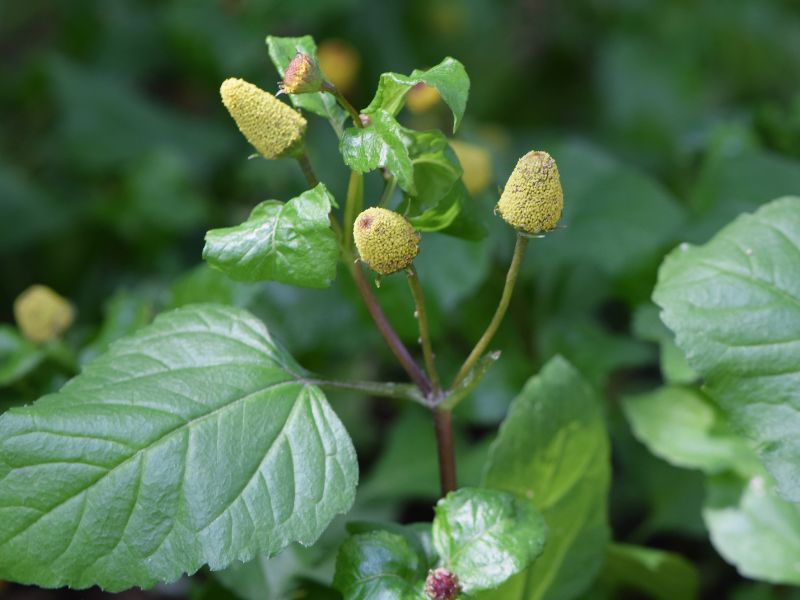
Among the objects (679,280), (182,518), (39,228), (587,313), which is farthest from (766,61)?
(182,518)

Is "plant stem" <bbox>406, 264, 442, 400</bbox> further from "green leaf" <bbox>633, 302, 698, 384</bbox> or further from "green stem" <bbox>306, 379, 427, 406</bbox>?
"green leaf" <bbox>633, 302, 698, 384</bbox>

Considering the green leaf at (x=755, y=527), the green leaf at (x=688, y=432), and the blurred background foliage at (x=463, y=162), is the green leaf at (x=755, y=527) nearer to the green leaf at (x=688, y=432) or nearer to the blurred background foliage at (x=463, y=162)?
the green leaf at (x=688, y=432)

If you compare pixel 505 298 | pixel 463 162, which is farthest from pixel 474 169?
pixel 505 298

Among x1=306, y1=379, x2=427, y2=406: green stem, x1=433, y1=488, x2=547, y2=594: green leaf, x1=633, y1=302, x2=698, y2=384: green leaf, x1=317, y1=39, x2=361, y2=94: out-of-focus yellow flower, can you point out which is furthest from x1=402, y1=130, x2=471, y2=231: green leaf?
x1=317, y1=39, x2=361, y2=94: out-of-focus yellow flower

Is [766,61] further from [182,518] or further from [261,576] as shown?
[182,518]

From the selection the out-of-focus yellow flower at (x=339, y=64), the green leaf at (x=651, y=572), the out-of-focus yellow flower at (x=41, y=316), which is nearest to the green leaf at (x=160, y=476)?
the out-of-focus yellow flower at (x=41, y=316)
